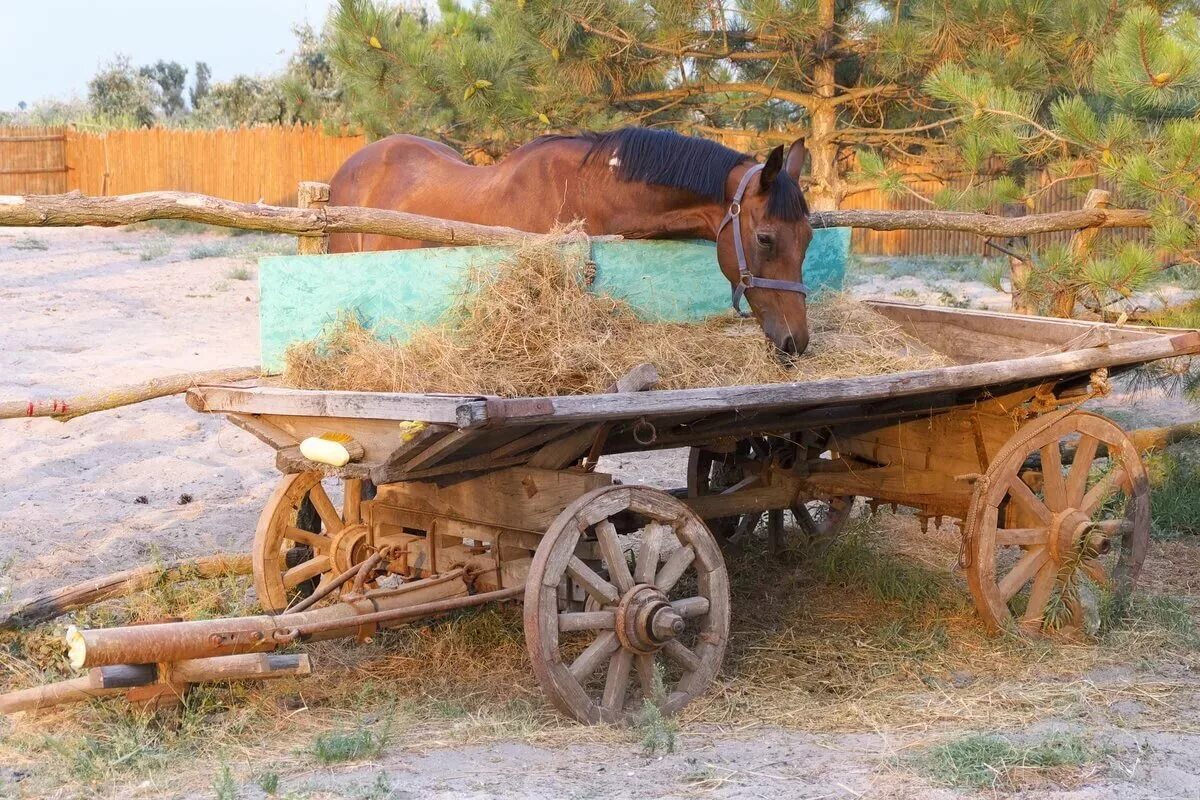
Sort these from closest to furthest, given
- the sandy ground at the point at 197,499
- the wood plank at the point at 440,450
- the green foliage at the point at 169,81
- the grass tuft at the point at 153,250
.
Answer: the sandy ground at the point at 197,499, the wood plank at the point at 440,450, the grass tuft at the point at 153,250, the green foliage at the point at 169,81

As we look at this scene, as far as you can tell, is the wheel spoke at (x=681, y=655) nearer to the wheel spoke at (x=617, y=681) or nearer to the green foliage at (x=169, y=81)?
the wheel spoke at (x=617, y=681)

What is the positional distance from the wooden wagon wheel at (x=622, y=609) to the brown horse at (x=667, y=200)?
3.21 feet

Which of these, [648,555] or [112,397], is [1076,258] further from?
[112,397]

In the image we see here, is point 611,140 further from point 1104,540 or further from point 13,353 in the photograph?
point 13,353

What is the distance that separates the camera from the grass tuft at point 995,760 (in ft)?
11.1

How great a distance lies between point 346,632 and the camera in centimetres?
414

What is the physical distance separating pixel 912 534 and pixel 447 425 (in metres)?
4.23

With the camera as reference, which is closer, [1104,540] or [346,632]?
[346,632]

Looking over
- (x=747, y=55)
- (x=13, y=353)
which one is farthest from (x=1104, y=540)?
(x=13, y=353)

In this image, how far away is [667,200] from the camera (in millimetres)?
5309

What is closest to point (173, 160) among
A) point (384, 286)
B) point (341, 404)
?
point (384, 286)

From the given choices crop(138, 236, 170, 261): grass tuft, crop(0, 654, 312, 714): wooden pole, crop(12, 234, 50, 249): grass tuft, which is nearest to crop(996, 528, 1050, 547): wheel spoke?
crop(0, 654, 312, 714): wooden pole

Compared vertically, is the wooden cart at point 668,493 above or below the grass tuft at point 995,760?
above

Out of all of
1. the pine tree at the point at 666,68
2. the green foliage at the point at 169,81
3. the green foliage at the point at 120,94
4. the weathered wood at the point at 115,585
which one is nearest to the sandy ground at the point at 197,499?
the weathered wood at the point at 115,585
